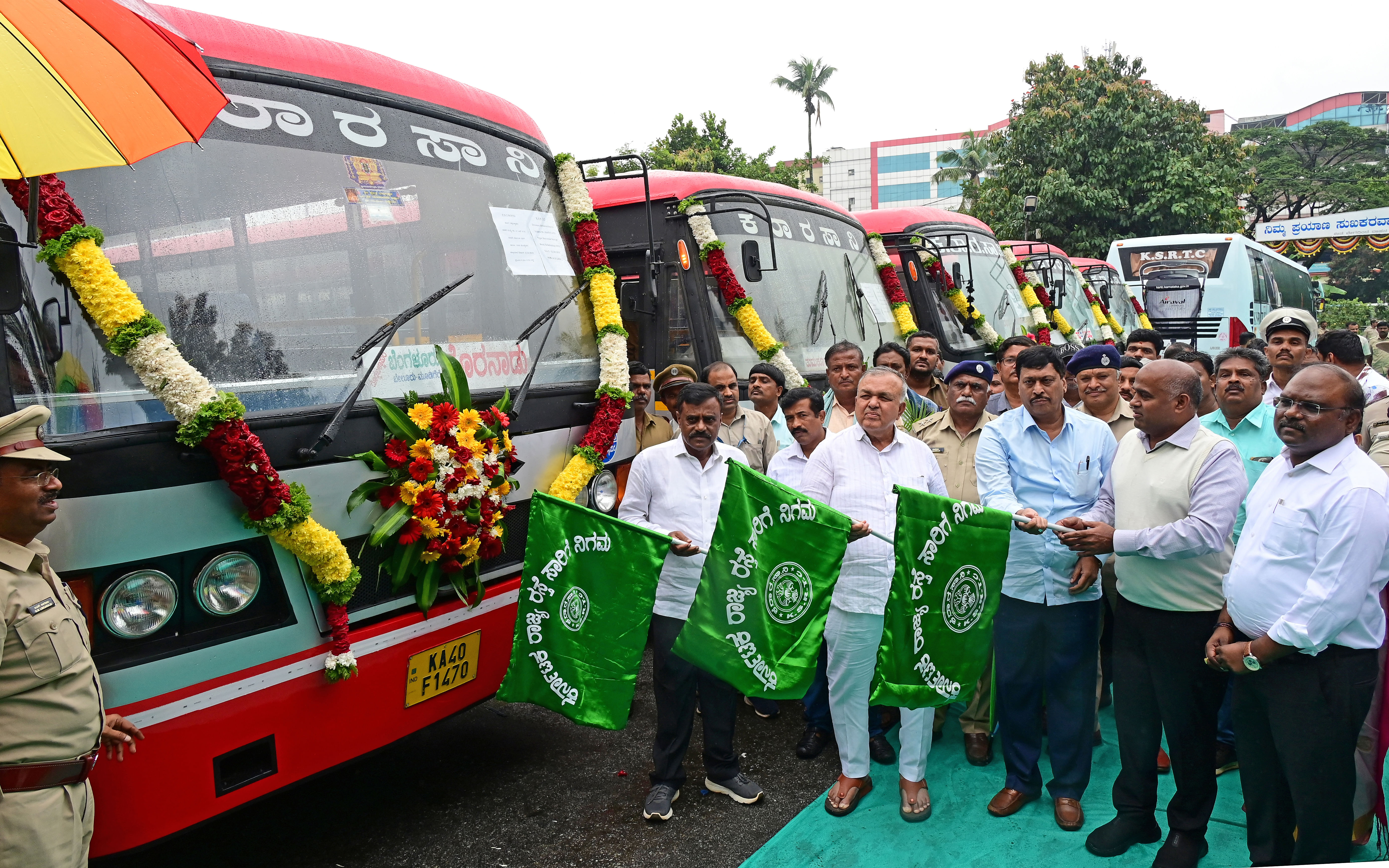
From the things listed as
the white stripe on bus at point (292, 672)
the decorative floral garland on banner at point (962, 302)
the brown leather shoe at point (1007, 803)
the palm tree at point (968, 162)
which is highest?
the palm tree at point (968, 162)

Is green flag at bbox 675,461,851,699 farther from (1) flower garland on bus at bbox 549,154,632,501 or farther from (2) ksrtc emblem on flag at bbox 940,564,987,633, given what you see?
(1) flower garland on bus at bbox 549,154,632,501

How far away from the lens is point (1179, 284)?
69.8ft

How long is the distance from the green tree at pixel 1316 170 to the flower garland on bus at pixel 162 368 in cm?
4820

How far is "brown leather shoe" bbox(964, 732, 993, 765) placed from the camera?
4500 millimetres

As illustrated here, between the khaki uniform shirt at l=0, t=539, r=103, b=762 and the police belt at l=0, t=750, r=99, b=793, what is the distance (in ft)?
0.04

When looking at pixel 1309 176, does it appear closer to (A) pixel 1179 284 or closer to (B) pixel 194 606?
(A) pixel 1179 284

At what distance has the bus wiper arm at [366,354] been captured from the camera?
10.6 ft

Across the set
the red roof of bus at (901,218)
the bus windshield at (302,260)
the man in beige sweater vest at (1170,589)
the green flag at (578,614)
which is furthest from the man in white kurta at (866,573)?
the red roof of bus at (901,218)

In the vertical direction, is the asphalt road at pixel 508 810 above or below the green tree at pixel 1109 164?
below

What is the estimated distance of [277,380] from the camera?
10.8 feet

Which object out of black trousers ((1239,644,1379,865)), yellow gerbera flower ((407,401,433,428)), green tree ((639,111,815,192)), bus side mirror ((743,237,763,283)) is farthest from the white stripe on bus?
green tree ((639,111,815,192))

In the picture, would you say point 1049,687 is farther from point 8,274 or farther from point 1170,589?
point 8,274

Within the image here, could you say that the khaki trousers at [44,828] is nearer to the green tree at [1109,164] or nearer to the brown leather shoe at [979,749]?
the brown leather shoe at [979,749]

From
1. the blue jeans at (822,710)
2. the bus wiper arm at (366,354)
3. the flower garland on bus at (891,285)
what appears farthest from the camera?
the flower garland on bus at (891,285)
